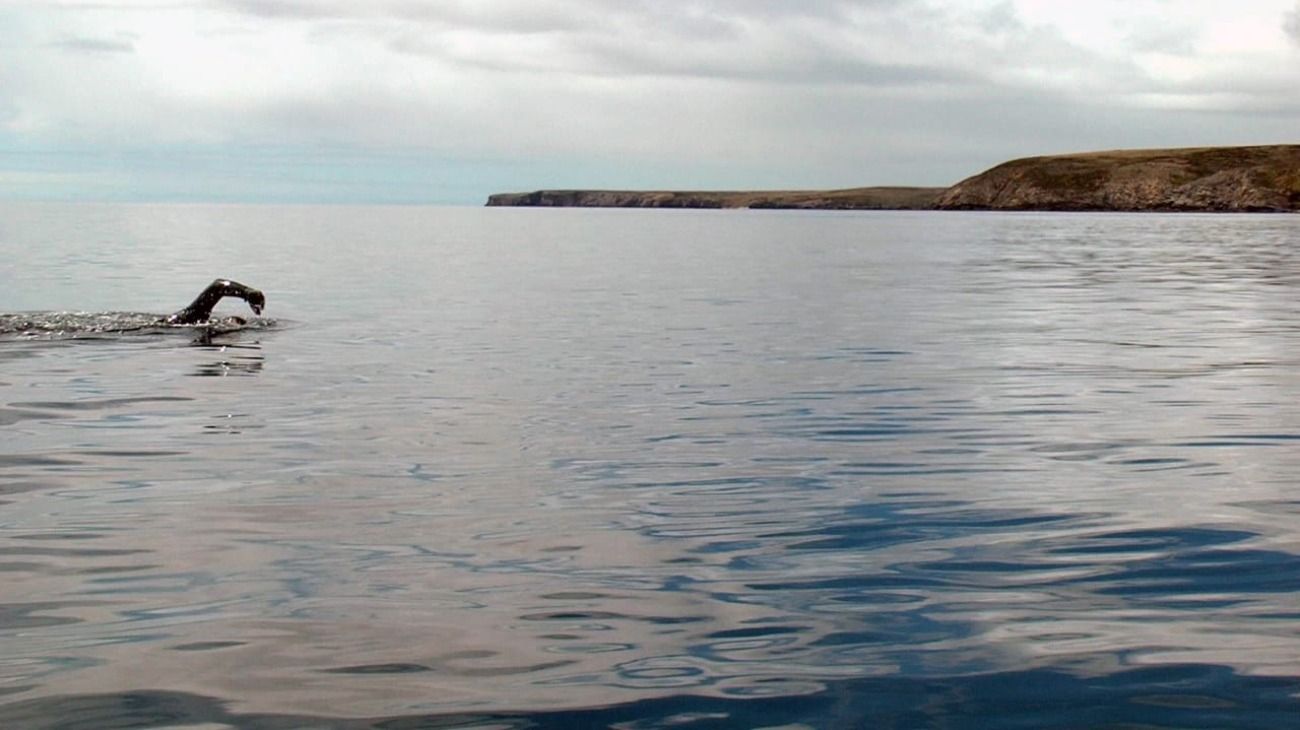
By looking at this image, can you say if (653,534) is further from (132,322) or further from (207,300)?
(207,300)

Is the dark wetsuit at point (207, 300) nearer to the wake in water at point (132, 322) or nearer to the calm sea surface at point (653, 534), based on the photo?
the wake in water at point (132, 322)

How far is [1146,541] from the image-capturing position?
974 cm

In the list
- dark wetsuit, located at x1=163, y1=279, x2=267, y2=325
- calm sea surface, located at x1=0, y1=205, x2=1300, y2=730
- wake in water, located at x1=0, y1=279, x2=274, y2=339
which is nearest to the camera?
calm sea surface, located at x1=0, y1=205, x2=1300, y2=730

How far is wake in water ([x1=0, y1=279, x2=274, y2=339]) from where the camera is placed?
1052 inches

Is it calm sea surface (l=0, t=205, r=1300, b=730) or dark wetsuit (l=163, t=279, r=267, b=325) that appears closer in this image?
calm sea surface (l=0, t=205, r=1300, b=730)

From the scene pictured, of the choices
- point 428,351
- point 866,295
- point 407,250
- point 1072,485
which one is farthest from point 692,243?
point 1072,485

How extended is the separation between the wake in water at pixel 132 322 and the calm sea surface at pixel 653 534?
42.5 inches

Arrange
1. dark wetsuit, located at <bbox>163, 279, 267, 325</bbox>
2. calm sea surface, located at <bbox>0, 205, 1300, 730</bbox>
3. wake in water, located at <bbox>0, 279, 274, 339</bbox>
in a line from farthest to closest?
dark wetsuit, located at <bbox>163, 279, 267, 325</bbox>
wake in water, located at <bbox>0, 279, 274, 339</bbox>
calm sea surface, located at <bbox>0, 205, 1300, 730</bbox>

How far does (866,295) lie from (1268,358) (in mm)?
18611

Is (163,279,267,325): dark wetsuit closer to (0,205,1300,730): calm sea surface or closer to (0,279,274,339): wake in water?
(0,279,274,339): wake in water

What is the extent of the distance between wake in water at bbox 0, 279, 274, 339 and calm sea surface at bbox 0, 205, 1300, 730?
3.54ft

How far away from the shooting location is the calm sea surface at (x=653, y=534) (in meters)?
6.70

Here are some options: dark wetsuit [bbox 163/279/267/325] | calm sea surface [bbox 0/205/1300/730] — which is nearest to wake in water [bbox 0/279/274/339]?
dark wetsuit [bbox 163/279/267/325]

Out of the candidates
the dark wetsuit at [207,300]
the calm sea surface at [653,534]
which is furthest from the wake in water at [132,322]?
the calm sea surface at [653,534]
